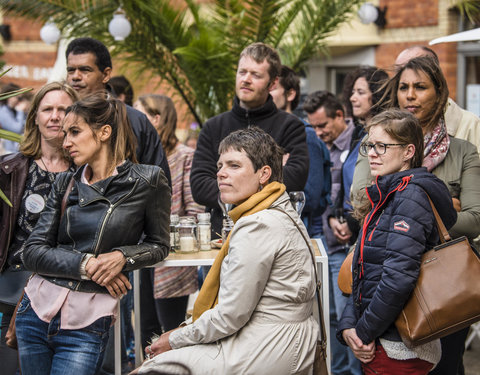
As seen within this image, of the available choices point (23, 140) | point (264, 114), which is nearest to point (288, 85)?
point (264, 114)

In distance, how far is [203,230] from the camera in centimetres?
365

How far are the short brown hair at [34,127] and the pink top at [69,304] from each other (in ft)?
2.51

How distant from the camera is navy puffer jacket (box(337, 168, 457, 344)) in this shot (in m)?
2.84

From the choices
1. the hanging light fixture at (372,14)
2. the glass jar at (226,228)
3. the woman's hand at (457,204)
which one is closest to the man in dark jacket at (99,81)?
the glass jar at (226,228)

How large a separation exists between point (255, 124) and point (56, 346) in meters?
1.81

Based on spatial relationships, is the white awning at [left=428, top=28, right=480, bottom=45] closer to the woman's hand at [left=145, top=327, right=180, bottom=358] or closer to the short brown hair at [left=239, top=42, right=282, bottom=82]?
the short brown hair at [left=239, top=42, right=282, bottom=82]

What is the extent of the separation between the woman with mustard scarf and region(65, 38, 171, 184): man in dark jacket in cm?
120

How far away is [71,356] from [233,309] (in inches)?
33.5

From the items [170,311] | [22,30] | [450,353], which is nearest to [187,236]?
[170,311]

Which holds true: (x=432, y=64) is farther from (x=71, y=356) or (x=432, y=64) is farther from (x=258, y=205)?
(x=71, y=356)

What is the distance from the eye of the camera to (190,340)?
2957mm

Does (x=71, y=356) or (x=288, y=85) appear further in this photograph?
Answer: (x=288, y=85)

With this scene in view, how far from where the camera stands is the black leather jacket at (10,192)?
342 cm

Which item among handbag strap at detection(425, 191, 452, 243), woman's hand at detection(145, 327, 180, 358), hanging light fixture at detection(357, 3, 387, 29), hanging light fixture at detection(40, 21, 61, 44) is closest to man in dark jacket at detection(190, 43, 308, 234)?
woman's hand at detection(145, 327, 180, 358)
